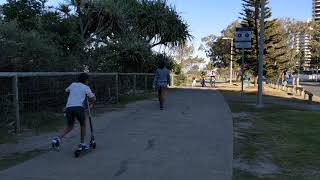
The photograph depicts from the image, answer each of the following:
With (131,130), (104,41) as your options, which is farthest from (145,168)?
(104,41)

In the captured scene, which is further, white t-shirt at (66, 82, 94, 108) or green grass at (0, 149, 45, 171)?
white t-shirt at (66, 82, 94, 108)

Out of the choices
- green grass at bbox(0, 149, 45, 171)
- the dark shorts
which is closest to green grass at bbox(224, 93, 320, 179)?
the dark shorts

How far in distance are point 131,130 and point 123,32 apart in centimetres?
1598

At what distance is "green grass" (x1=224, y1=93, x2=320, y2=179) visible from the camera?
8.39 meters

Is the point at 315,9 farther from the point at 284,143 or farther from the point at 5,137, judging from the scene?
the point at 5,137

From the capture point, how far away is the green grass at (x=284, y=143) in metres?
8.39

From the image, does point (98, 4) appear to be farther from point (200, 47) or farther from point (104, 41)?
point (200, 47)

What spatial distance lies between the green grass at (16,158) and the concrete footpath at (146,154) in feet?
0.62

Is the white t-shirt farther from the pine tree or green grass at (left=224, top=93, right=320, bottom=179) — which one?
the pine tree

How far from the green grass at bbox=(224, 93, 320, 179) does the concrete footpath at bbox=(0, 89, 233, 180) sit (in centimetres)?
36

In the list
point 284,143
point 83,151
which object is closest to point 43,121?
point 83,151

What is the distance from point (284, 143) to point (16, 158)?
5208mm

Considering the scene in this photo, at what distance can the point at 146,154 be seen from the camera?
30.5 feet

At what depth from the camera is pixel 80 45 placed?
77.0 ft
